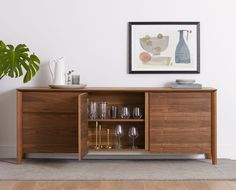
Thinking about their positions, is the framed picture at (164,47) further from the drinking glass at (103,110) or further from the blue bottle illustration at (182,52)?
the drinking glass at (103,110)

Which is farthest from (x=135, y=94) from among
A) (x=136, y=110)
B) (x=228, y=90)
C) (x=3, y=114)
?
(x=3, y=114)

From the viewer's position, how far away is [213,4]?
5.44m

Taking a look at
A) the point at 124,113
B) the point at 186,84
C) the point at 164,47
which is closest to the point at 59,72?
the point at 124,113

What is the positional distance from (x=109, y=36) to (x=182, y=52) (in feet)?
2.44

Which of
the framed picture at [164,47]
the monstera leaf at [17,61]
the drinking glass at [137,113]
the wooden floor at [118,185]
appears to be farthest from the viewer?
the framed picture at [164,47]

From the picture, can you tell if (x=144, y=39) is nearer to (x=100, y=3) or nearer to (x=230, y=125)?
(x=100, y=3)

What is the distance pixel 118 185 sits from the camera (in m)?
4.30

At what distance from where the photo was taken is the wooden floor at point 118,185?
13.8ft

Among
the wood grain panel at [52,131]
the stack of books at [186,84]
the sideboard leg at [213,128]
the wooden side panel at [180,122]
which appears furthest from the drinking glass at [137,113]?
the sideboard leg at [213,128]

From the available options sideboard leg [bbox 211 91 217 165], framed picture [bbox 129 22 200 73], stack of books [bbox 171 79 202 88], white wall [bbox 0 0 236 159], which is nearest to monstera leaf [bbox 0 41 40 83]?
white wall [bbox 0 0 236 159]

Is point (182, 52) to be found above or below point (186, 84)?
above

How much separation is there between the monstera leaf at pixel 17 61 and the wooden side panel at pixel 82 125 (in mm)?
573

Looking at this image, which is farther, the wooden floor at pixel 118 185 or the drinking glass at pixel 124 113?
the drinking glass at pixel 124 113

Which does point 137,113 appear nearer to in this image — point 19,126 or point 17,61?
point 19,126
